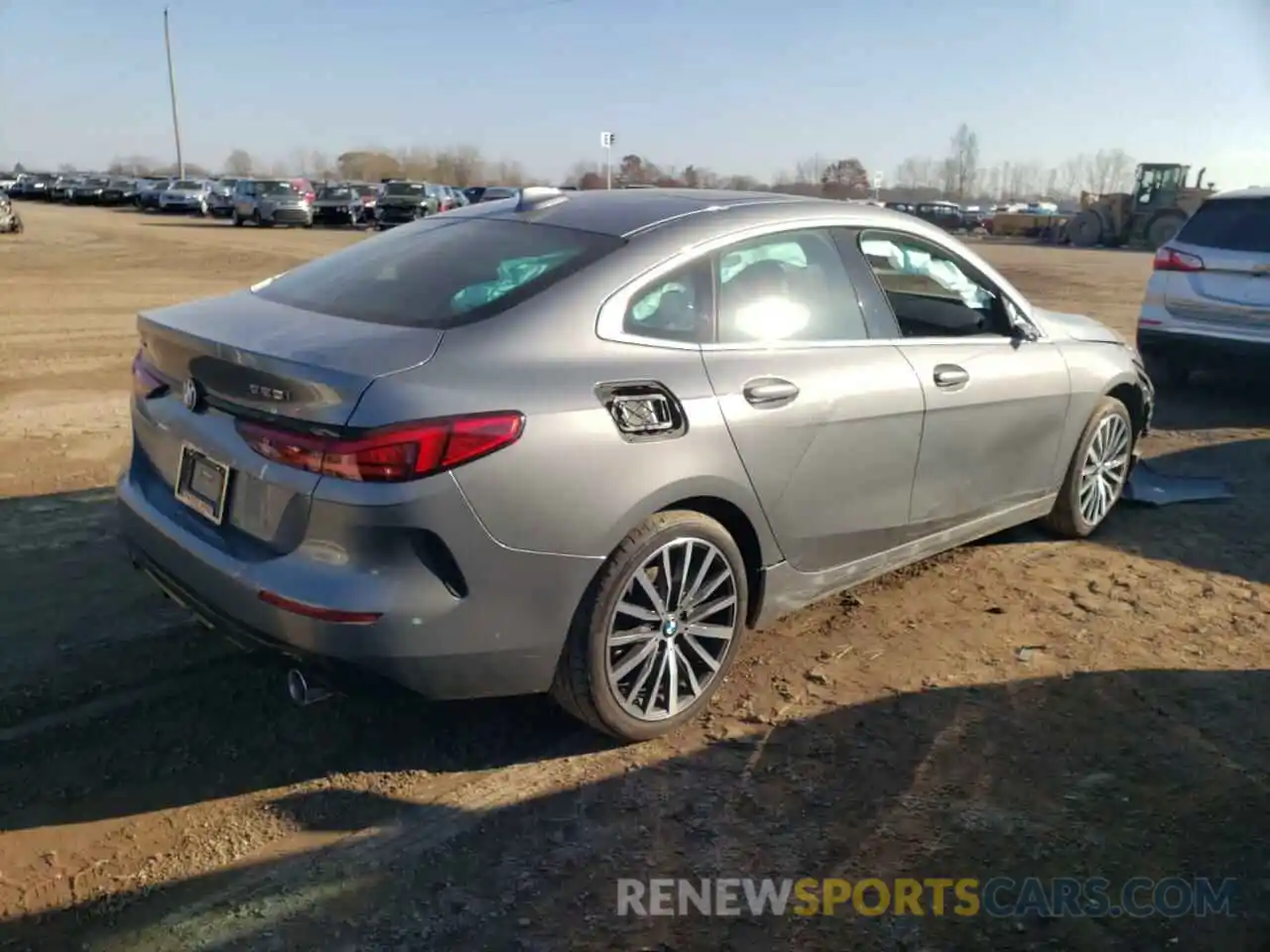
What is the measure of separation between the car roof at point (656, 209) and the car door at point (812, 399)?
0.13 meters

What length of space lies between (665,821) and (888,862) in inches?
24.4

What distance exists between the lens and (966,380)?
4207 mm

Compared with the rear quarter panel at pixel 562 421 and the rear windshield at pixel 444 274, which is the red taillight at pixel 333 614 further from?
the rear windshield at pixel 444 274

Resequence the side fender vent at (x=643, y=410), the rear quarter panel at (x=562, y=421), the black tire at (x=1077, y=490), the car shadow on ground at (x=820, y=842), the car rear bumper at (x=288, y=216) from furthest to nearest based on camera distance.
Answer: the car rear bumper at (x=288, y=216), the black tire at (x=1077, y=490), the side fender vent at (x=643, y=410), the rear quarter panel at (x=562, y=421), the car shadow on ground at (x=820, y=842)

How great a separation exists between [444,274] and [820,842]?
210cm

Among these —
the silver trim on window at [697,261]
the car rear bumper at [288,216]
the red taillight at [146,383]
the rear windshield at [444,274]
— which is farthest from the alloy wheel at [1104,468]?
the car rear bumper at [288,216]

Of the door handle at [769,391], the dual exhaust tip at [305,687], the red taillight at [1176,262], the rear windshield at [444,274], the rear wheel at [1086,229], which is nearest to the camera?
the dual exhaust tip at [305,687]

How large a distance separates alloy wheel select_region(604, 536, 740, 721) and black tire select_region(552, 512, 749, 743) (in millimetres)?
23

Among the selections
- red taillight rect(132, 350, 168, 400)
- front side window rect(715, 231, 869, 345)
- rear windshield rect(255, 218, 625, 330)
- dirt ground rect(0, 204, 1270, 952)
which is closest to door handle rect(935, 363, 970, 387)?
front side window rect(715, 231, 869, 345)

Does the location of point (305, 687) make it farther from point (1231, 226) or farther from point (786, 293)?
point (1231, 226)

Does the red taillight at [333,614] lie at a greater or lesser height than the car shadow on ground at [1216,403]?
greater

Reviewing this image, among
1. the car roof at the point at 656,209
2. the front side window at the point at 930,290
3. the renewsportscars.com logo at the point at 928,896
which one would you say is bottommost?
the renewsportscars.com logo at the point at 928,896

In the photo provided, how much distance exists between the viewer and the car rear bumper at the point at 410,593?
270 centimetres

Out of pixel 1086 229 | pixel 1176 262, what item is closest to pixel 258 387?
pixel 1176 262
